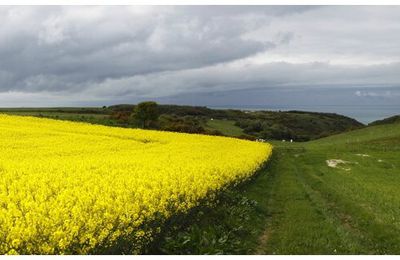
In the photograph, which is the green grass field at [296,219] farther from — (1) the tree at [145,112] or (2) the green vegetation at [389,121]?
(2) the green vegetation at [389,121]

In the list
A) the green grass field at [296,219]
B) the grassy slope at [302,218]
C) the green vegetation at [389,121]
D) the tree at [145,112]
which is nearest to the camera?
the green grass field at [296,219]

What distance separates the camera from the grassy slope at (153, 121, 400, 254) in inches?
575

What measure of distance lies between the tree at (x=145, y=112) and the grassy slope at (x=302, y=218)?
42.3 m

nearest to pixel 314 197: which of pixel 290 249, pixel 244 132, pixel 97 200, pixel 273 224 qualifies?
pixel 273 224

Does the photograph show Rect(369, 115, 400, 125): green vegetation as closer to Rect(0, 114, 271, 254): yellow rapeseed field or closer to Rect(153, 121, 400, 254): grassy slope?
Rect(153, 121, 400, 254): grassy slope

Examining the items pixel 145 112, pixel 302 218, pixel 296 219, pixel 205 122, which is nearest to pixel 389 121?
pixel 205 122

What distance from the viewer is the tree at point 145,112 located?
245ft

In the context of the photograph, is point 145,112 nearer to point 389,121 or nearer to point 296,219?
→ point 389,121

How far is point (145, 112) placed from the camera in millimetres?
75250

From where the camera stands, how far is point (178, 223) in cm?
1439

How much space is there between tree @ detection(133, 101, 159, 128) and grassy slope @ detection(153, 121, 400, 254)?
139ft

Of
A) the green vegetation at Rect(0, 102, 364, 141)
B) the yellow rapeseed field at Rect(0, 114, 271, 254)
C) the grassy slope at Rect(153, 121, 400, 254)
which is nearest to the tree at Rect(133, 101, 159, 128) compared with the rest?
the green vegetation at Rect(0, 102, 364, 141)

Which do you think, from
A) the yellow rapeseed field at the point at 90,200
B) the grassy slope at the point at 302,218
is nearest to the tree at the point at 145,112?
the grassy slope at the point at 302,218

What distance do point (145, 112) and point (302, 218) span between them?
5753cm
